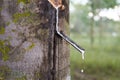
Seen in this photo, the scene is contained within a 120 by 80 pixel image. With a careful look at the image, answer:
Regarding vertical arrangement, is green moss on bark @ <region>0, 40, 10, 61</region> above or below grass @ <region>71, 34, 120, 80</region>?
Result: above

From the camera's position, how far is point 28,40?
1121mm

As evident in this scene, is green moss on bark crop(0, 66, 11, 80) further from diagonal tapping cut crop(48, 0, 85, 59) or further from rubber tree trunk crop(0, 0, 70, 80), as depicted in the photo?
diagonal tapping cut crop(48, 0, 85, 59)

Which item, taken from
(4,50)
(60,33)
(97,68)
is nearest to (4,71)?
(4,50)

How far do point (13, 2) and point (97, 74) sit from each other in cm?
775

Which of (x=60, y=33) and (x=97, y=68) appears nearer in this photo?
(x=60, y=33)

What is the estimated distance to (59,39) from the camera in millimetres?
1140

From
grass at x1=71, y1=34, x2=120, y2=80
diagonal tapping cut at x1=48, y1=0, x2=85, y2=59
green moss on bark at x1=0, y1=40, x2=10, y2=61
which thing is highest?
diagonal tapping cut at x1=48, y1=0, x2=85, y2=59

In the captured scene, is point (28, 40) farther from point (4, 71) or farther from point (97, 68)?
point (97, 68)

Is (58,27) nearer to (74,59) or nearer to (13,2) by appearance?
(13,2)

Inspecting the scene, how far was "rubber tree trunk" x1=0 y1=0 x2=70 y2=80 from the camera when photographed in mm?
1115

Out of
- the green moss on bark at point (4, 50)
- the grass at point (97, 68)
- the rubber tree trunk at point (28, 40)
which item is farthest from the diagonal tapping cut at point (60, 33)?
the grass at point (97, 68)

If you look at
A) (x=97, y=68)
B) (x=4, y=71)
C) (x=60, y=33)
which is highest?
(x=60, y=33)

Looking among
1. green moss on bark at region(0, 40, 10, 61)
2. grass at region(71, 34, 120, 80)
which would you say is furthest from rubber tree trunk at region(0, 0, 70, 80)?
grass at region(71, 34, 120, 80)

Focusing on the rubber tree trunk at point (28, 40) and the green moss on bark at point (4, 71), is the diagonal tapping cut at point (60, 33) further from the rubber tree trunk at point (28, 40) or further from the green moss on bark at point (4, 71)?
the green moss on bark at point (4, 71)
